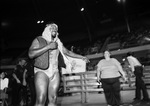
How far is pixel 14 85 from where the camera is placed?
242 inches

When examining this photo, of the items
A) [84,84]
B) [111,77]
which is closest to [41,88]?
[111,77]

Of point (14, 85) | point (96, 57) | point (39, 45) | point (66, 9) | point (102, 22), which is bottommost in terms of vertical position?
point (14, 85)

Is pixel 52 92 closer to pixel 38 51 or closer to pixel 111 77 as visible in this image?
pixel 38 51

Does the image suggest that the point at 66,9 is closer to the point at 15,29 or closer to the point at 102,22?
the point at 102,22

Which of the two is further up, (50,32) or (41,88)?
(50,32)

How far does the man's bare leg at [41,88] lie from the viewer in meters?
1.99

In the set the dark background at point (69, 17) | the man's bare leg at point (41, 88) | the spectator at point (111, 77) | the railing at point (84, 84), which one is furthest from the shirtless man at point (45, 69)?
the dark background at point (69, 17)

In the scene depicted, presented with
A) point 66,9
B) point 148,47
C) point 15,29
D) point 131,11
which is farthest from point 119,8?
point 15,29

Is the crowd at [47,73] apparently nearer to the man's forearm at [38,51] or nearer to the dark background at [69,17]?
the man's forearm at [38,51]

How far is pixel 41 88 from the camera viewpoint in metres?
2.01

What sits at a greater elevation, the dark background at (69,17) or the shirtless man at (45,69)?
the dark background at (69,17)

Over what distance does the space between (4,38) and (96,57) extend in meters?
12.7

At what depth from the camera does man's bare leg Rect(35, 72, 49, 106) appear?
199 centimetres

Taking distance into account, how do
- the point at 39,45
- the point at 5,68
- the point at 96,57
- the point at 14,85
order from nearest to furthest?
the point at 39,45, the point at 14,85, the point at 96,57, the point at 5,68
